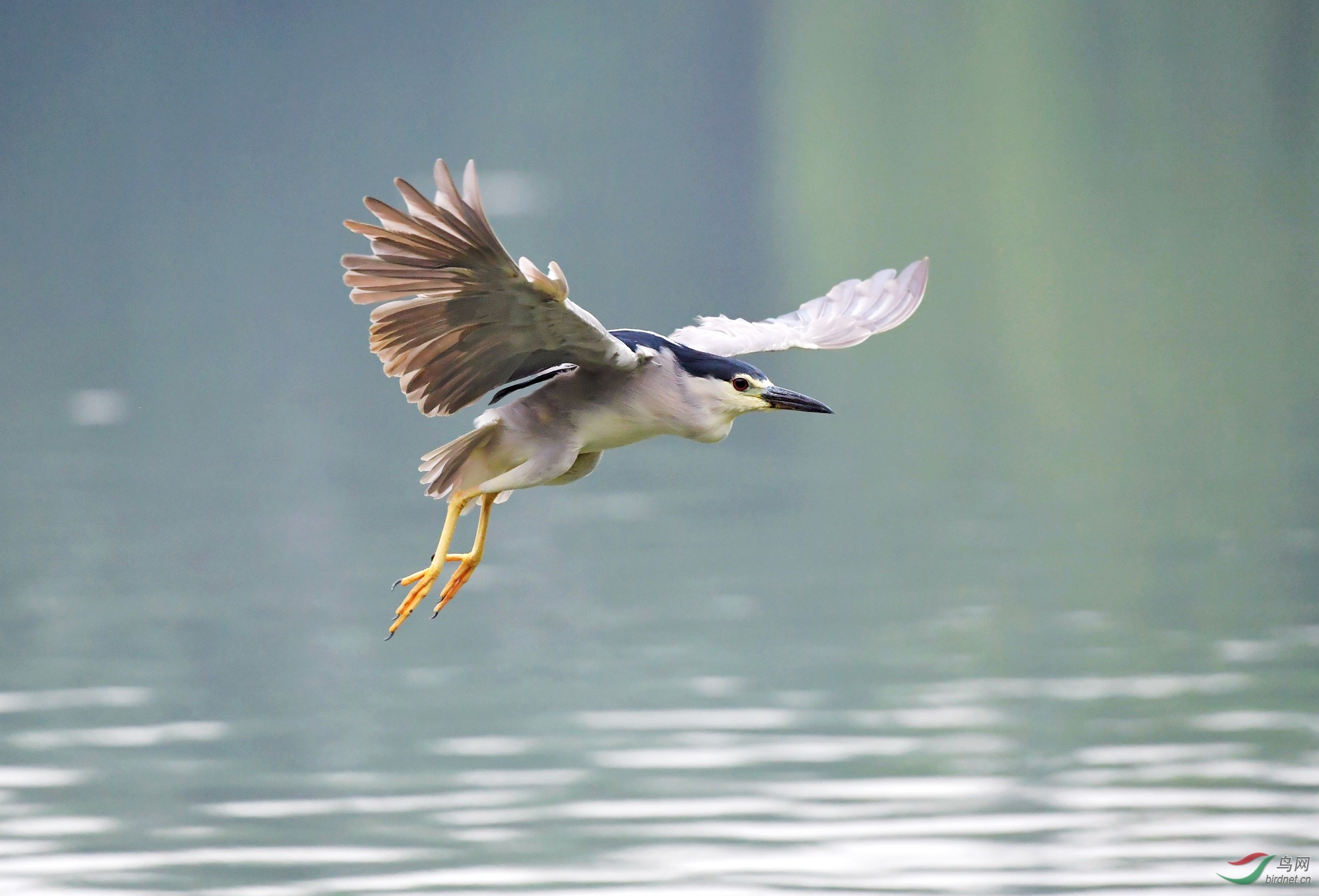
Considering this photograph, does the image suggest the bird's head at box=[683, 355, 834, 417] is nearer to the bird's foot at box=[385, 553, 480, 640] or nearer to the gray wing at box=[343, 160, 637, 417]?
the gray wing at box=[343, 160, 637, 417]

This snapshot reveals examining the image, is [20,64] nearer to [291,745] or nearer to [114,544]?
[114,544]

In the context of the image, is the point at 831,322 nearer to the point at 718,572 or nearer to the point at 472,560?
the point at 472,560

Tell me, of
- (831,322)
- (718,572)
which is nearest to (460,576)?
(831,322)

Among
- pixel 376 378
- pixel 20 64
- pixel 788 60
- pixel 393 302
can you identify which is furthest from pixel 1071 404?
pixel 20 64

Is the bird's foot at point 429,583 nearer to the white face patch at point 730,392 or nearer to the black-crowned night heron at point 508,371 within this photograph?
the black-crowned night heron at point 508,371

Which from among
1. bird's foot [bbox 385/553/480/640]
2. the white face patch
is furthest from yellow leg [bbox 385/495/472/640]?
the white face patch

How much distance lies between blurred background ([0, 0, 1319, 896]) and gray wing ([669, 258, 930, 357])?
6925mm

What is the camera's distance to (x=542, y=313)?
7.20m

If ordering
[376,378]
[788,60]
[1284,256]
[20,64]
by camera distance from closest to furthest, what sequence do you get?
1. [376,378]
2. [1284,256]
3. [788,60]
4. [20,64]

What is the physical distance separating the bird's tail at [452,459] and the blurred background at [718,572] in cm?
783

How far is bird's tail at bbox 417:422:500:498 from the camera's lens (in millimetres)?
7903

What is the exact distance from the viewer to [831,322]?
909 cm

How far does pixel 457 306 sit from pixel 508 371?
517 millimetres

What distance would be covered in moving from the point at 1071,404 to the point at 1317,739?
15.0 metres
